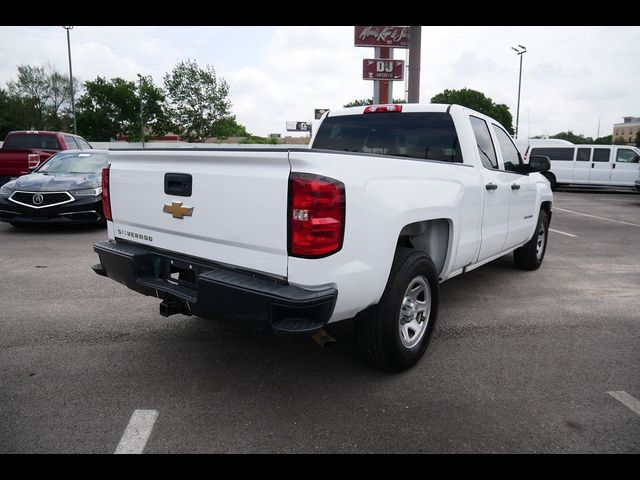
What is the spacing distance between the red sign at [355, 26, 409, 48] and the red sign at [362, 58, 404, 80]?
44 centimetres

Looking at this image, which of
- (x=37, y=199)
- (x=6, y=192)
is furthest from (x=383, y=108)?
(x=6, y=192)

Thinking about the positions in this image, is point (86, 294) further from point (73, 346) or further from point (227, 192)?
point (227, 192)

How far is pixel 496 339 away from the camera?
153 inches

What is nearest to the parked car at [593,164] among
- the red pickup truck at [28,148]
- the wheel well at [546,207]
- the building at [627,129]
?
the wheel well at [546,207]

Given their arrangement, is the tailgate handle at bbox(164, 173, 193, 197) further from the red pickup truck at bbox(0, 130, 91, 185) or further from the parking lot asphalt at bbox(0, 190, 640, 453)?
the red pickup truck at bbox(0, 130, 91, 185)

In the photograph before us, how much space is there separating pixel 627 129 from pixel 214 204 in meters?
181

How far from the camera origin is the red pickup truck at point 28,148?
10.5 m

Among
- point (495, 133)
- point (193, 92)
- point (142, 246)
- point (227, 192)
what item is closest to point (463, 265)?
point (495, 133)

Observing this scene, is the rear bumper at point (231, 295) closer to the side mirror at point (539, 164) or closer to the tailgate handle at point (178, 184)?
the tailgate handle at point (178, 184)

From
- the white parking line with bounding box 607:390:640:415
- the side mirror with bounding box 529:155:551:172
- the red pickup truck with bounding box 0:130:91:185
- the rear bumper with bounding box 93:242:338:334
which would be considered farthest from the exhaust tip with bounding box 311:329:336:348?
the red pickup truck with bounding box 0:130:91:185

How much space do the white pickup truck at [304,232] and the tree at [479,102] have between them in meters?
56.3

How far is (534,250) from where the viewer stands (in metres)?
6.08

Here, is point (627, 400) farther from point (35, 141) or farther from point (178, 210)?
point (35, 141)
